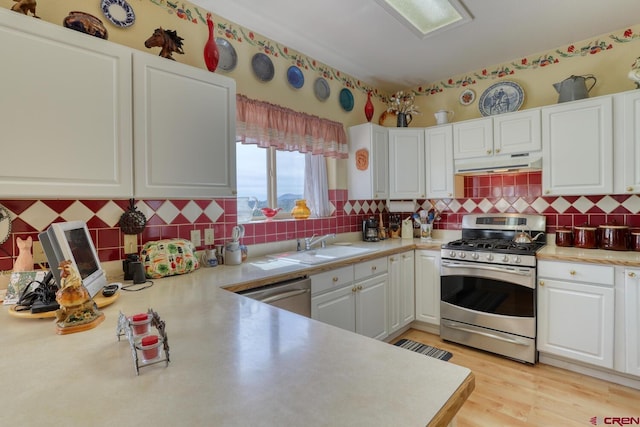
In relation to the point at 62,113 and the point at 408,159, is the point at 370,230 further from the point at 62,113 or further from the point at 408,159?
the point at 62,113

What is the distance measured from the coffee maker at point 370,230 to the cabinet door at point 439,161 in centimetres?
64

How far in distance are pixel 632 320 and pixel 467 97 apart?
2360 mm

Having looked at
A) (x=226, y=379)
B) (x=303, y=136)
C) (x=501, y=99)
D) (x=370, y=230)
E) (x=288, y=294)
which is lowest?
(x=288, y=294)

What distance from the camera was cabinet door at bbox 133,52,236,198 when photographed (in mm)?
1639

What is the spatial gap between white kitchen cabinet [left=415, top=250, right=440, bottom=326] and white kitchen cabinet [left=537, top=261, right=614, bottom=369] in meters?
0.79

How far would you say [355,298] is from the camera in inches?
97.4

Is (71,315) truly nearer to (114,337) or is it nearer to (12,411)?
(114,337)

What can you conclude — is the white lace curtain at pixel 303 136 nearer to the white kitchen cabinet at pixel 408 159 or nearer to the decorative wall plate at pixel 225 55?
the decorative wall plate at pixel 225 55

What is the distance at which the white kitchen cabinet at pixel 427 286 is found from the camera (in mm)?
2980

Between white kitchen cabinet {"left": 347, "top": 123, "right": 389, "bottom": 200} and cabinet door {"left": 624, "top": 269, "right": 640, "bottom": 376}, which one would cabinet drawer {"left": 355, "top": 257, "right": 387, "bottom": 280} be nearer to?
white kitchen cabinet {"left": 347, "top": 123, "right": 389, "bottom": 200}

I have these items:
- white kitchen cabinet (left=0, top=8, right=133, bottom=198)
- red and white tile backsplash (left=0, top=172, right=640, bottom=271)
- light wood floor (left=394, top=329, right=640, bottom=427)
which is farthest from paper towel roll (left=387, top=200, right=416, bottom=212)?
white kitchen cabinet (left=0, top=8, right=133, bottom=198)

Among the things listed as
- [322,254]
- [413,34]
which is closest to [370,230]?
[322,254]

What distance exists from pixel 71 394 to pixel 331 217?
262cm

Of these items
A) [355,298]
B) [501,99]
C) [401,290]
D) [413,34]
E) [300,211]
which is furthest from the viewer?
[501,99]
